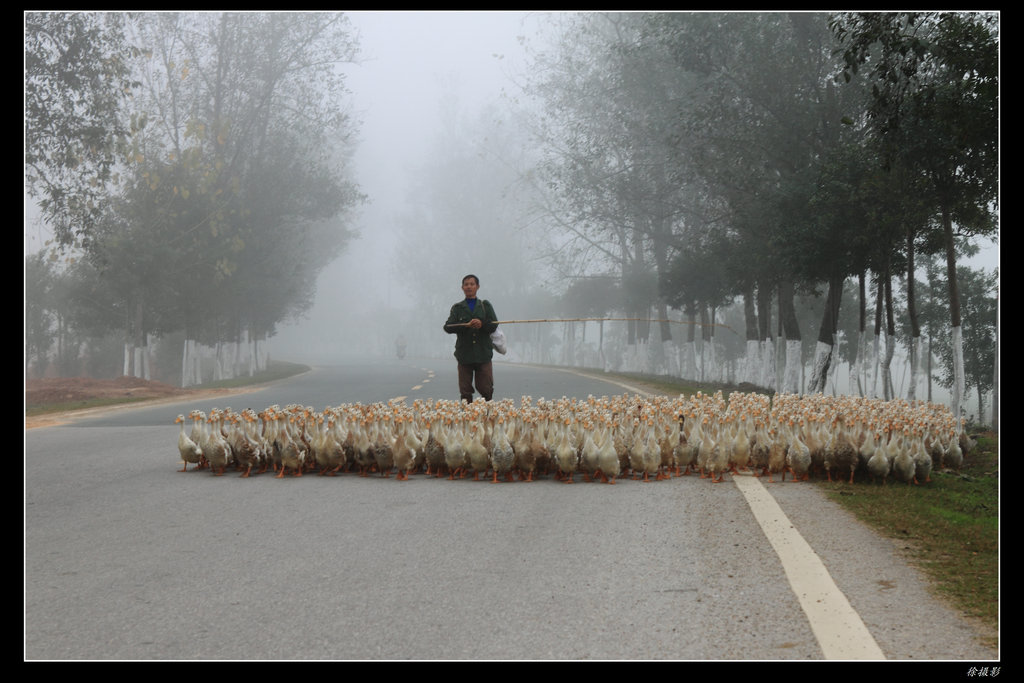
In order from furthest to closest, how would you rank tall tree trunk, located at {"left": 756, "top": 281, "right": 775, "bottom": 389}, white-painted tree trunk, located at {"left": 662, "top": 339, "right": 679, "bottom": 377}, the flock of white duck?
white-painted tree trunk, located at {"left": 662, "top": 339, "right": 679, "bottom": 377}, tall tree trunk, located at {"left": 756, "top": 281, "right": 775, "bottom": 389}, the flock of white duck

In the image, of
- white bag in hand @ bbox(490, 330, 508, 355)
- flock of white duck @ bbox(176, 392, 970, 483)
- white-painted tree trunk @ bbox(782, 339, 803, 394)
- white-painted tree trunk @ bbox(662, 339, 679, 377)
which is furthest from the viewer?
white-painted tree trunk @ bbox(662, 339, 679, 377)

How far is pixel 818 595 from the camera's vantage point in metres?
5.04

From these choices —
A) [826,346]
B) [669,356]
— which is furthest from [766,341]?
[669,356]

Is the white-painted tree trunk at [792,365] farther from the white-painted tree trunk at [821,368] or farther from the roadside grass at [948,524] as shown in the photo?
the roadside grass at [948,524]

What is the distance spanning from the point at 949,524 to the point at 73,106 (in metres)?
20.6

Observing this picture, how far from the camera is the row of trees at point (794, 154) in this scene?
11.5m

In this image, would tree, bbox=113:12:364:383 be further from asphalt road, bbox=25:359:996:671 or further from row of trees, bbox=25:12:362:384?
asphalt road, bbox=25:359:996:671

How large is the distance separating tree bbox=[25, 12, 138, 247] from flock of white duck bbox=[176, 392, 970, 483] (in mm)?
14227

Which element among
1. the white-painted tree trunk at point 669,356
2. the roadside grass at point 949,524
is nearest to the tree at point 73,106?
the roadside grass at point 949,524

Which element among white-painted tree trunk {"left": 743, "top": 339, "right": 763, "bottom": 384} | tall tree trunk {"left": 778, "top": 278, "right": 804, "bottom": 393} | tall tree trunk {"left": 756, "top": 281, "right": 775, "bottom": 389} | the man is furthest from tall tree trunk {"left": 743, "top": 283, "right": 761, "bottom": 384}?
the man

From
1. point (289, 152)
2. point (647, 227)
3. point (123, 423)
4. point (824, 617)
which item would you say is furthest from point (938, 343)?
point (824, 617)

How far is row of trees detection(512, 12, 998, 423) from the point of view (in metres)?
11.5

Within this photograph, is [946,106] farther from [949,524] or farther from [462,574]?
[462,574]

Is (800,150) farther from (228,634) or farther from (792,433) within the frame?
(228,634)
